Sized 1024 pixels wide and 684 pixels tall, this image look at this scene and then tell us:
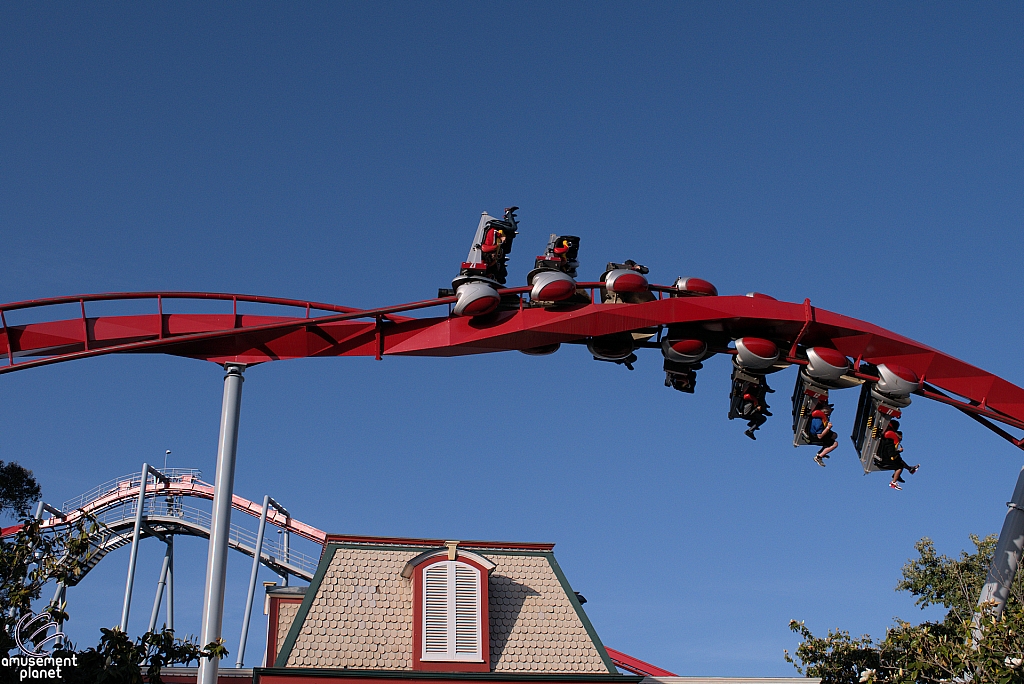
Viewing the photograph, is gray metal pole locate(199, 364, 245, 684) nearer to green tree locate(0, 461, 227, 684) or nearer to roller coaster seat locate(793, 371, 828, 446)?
green tree locate(0, 461, 227, 684)

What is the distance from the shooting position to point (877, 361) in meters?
15.9

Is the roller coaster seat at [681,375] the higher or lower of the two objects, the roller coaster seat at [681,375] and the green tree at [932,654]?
the higher

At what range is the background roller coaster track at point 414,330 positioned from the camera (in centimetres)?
1429

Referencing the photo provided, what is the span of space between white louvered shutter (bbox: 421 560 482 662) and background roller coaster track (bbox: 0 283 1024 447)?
3.97m

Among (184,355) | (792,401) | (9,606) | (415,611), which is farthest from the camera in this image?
(415,611)

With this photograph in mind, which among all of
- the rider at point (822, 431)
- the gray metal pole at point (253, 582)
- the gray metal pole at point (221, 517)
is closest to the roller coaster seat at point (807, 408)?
the rider at point (822, 431)

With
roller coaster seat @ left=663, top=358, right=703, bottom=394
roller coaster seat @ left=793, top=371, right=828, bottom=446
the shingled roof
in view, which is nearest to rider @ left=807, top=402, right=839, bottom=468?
roller coaster seat @ left=793, top=371, right=828, bottom=446

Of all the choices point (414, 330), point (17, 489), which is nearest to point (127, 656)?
point (414, 330)

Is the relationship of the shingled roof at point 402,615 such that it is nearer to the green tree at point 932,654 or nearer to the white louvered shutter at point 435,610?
the white louvered shutter at point 435,610

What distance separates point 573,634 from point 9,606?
26.8ft

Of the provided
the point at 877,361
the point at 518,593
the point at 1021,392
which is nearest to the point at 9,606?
the point at 518,593

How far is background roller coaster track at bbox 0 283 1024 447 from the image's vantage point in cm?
1429

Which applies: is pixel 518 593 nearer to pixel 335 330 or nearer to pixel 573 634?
pixel 573 634

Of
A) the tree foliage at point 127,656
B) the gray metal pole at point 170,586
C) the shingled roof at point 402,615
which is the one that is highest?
the gray metal pole at point 170,586
